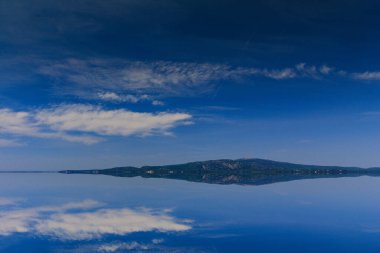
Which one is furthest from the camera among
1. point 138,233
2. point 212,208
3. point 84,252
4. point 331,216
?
point 212,208

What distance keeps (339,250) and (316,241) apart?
1.85 m

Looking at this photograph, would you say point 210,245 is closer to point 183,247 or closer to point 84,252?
point 183,247

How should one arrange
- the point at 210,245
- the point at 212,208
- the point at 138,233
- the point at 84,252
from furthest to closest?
1. the point at 212,208
2. the point at 138,233
3. the point at 210,245
4. the point at 84,252

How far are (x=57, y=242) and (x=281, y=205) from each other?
20.9 meters

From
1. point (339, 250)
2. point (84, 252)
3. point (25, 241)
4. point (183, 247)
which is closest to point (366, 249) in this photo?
point (339, 250)

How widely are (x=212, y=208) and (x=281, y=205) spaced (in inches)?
263

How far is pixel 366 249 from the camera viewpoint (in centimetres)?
1877

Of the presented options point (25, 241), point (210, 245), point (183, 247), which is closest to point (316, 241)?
point (210, 245)

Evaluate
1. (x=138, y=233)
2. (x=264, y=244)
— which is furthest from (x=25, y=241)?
(x=264, y=244)

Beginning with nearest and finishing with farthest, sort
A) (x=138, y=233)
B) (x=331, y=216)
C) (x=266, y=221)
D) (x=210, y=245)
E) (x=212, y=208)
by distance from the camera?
(x=210, y=245)
(x=138, y=233)
(x=266, y=221)
(x=331, y=216)
(x=212, y=208)

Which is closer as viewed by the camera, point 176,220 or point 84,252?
point 84,252

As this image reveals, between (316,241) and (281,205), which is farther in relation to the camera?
(281,205)

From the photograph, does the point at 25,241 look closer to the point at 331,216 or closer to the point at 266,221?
the point at 266,221

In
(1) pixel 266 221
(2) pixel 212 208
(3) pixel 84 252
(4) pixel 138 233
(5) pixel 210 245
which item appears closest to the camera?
(3) pixel 84 252
